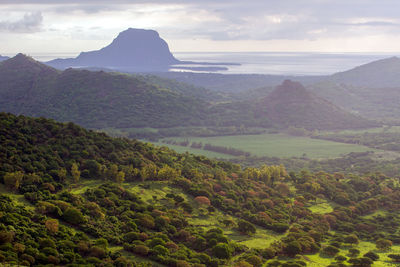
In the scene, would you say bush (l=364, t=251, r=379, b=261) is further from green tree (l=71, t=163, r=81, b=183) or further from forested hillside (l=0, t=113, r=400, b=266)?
green tree (l=71, t=163, r=81, b=183)

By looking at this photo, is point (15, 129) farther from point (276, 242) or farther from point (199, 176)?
point (276, 242)

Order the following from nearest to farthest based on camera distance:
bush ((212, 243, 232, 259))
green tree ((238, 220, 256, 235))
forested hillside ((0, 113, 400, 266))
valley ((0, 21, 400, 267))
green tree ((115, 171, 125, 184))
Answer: valley ((0, 21, 400, 267)) → forested hillside ((0, 113, 400, 266)) → bush ((212, 243, 232, 259)) → green tree ((238, 220, 256, 235)) → green tree ((115, 171, 125, 184))

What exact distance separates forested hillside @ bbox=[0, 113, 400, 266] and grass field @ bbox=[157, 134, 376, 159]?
61.4m

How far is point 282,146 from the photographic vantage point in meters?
160

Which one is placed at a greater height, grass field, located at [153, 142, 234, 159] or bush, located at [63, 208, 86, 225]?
bush, located at [63, 208, 86, 225]

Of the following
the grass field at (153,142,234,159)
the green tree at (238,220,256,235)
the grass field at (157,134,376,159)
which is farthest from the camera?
the grass field at (157,134,376,159)

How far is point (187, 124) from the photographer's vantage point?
199000 mm

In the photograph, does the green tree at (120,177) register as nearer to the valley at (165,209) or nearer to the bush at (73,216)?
the valley at (165,209)

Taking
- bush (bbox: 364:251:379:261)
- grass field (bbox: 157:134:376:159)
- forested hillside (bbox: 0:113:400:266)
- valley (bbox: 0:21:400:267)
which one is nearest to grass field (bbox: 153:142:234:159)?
grass field (bbox: 157:134:376:159)

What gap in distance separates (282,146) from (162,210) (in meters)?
113

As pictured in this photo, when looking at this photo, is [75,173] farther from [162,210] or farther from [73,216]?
[73,216]

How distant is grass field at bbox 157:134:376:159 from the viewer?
14588 cm

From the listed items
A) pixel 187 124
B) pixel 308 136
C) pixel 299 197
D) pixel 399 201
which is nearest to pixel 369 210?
pixel 399 201

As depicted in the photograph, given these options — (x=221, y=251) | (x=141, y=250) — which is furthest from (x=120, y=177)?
(x=221, y=251)
